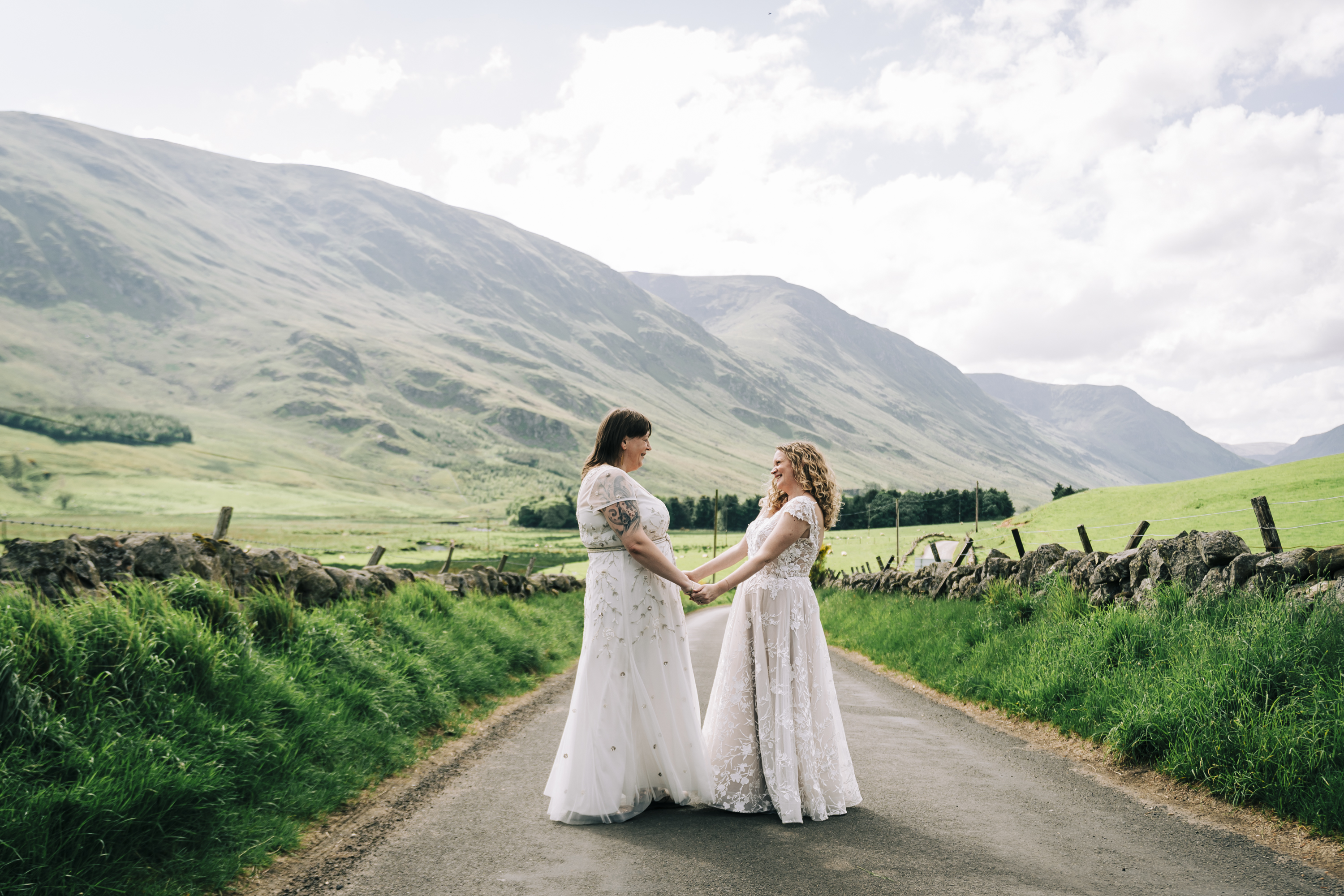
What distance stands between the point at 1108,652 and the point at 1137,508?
2340 cm

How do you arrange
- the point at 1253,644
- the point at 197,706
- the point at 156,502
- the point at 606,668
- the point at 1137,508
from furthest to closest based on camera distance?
1. the point at 156,502
2. the point at 1137,508
3. the point at 1253,644
4. the point at 606,668
5. the point at 197,706

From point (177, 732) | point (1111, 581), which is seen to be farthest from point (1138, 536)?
point (177, 732)

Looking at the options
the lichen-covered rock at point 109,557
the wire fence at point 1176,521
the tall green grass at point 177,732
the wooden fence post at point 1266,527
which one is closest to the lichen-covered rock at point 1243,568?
the wooden fence post at point 1266,527

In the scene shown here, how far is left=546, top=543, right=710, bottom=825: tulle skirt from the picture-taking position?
553 centimetres

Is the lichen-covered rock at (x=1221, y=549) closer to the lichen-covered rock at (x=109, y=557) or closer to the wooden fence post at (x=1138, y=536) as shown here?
the wooden fence post at (x=1138, y=536)

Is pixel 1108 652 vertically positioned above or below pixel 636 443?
below

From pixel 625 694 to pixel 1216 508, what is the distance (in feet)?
78.4

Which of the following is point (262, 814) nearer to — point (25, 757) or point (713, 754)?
point (25, 757)

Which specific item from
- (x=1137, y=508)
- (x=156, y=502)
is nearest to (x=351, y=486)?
(x=156, y=502)

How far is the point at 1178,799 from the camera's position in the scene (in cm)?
570

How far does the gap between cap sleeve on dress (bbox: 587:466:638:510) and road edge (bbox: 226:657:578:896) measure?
253 cm

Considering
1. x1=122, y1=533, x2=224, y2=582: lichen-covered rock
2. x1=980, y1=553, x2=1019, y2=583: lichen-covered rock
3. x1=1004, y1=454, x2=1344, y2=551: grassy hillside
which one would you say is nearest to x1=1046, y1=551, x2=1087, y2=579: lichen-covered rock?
x1=980, y1=553, x2=1019, y2=583: lichen-covered rock

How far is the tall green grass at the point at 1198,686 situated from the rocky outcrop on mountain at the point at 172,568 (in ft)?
26.4

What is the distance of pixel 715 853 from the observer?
15.5ft
